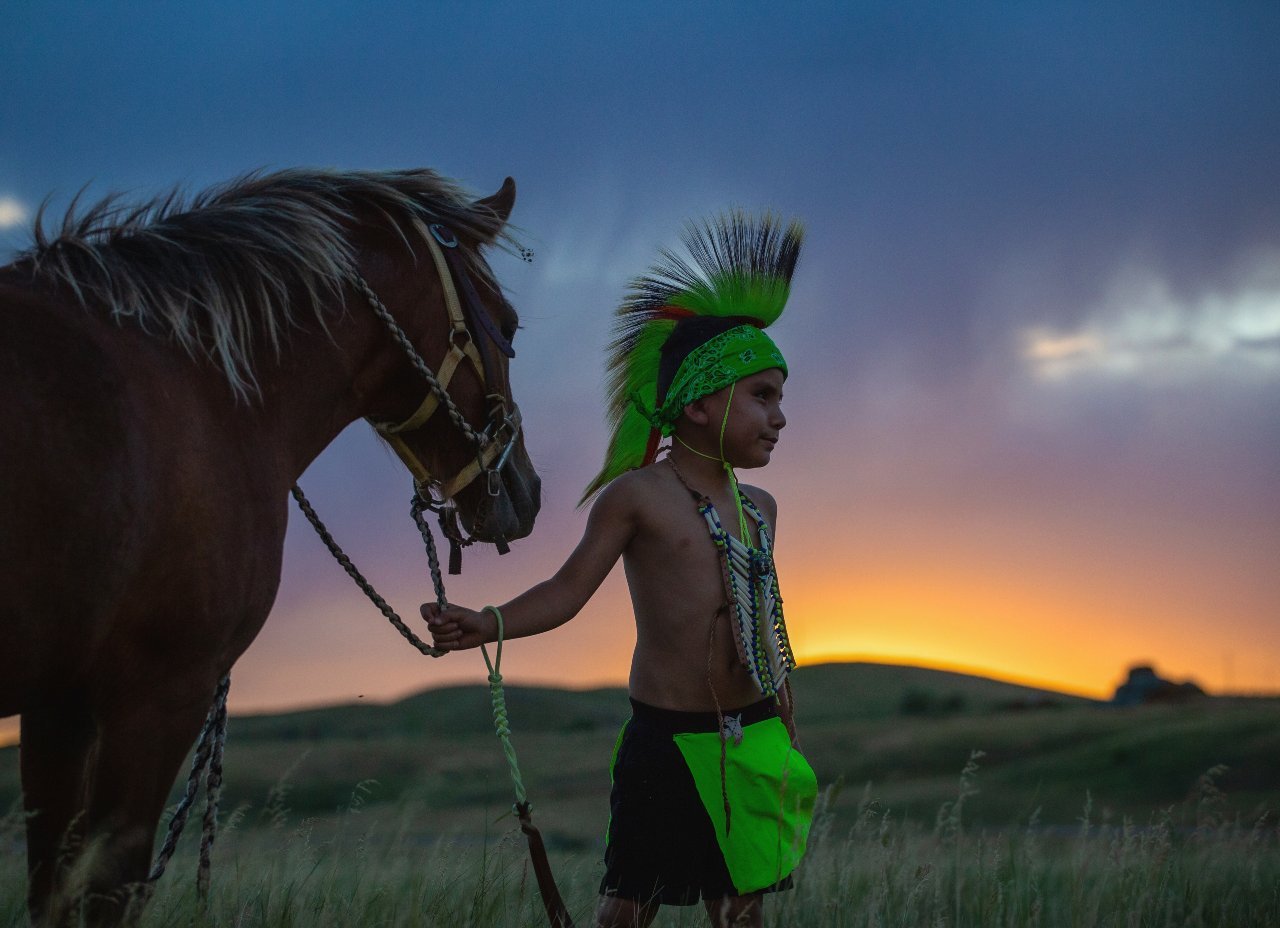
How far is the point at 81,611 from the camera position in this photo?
7.68 feet

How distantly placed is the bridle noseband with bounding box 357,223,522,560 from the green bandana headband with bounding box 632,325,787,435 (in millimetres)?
493

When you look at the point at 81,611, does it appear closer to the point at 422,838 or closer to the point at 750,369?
the point at 750,369

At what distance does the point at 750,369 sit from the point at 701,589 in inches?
26.0

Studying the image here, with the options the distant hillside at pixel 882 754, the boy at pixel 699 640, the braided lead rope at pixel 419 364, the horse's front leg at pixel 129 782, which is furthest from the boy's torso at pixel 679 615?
the distant hillside at pixel 882 754

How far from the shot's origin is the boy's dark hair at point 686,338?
3.65 m

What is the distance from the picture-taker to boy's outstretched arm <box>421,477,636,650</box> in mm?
3020

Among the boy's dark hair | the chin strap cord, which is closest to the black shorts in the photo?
the chin strap cord

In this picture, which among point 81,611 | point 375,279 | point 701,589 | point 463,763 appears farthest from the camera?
point 463,763

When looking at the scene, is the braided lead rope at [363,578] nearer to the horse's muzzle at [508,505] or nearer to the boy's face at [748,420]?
the horse's muzzle at [508,505]

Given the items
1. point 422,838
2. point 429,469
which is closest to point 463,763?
point 422,838

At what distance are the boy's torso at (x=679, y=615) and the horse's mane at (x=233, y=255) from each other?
0.94 metres

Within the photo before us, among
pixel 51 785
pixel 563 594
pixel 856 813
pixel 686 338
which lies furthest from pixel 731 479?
pixel 856 813

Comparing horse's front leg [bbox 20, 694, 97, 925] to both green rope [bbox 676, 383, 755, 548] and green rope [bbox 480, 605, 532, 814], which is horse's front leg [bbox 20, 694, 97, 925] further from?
green rope [bbox 676, 383, 755, 548]

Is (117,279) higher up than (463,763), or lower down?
higher up
